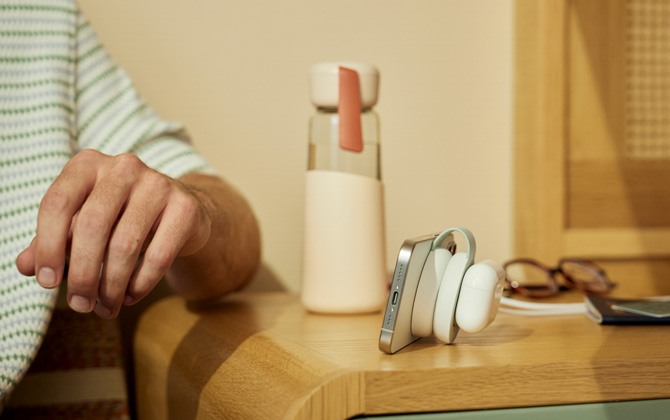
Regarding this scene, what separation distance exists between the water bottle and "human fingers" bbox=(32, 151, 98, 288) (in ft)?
0.92

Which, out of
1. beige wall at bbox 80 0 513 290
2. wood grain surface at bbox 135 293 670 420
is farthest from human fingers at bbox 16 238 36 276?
beige wall at bbox 80 0 513 290

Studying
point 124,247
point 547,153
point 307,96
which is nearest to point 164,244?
point 124,247

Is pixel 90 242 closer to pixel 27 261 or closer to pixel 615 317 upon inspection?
pixel 27 261

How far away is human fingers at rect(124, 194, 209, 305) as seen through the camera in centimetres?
42

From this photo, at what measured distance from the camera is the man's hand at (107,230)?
394 mm

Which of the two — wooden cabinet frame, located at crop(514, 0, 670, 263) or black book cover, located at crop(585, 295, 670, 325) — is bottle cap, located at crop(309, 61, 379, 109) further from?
wooden cabinet frame, located at crop(514, 0, 670, 263)

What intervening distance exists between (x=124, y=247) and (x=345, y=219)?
28 centimetres

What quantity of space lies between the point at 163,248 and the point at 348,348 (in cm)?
16

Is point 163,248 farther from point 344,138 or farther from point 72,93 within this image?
point 72,93

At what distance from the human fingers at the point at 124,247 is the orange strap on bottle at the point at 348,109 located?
0.85 feet

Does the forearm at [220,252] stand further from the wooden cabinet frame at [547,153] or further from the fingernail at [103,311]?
the wooden cabinet frame at [547,153]

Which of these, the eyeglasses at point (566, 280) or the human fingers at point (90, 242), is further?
the eyeglasses at point (566, 280)

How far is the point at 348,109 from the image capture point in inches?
25.5

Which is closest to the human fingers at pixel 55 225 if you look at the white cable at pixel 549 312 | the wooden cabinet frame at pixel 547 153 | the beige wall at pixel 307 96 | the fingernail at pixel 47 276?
the fingernail at pixel 47 276
